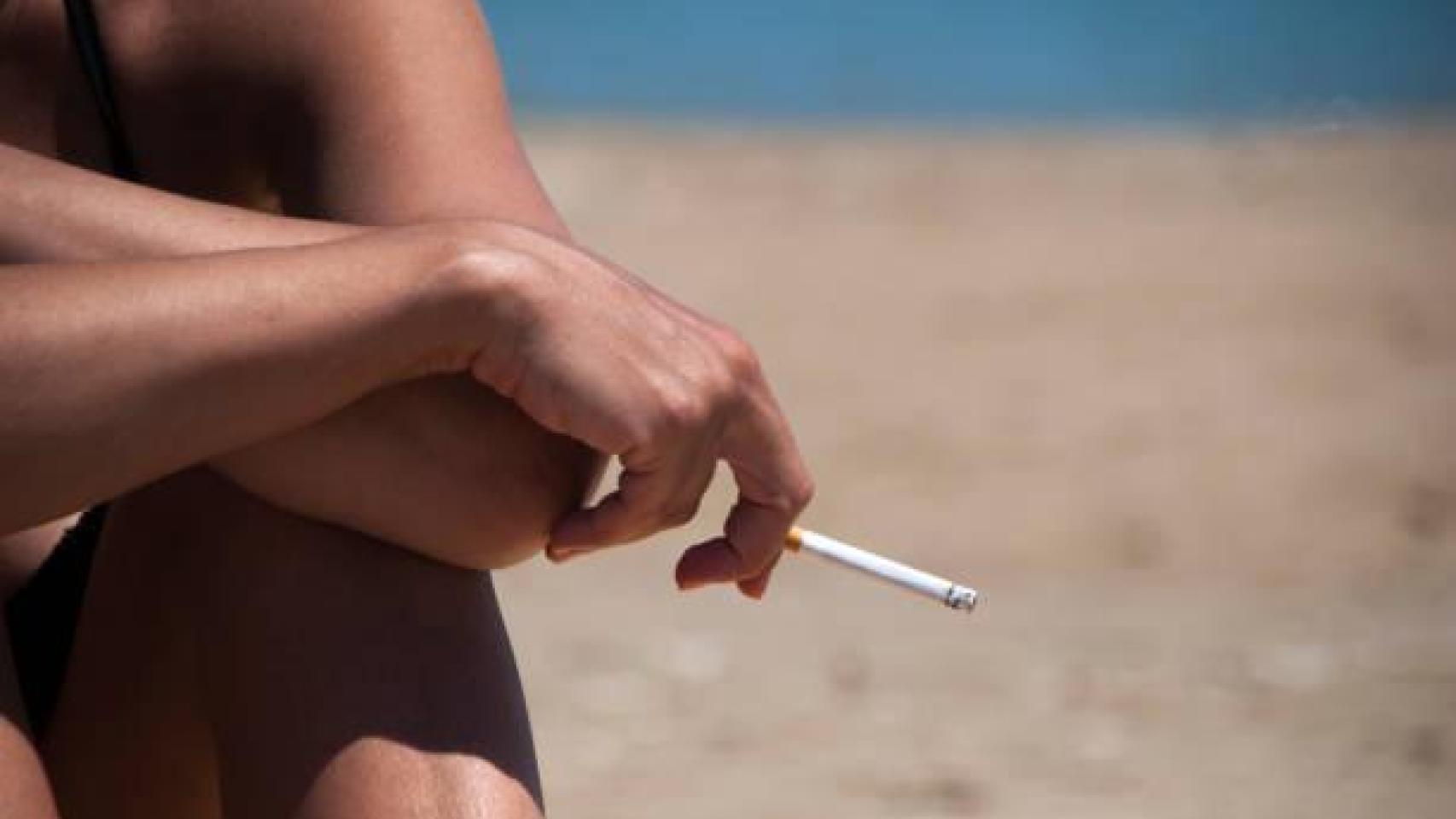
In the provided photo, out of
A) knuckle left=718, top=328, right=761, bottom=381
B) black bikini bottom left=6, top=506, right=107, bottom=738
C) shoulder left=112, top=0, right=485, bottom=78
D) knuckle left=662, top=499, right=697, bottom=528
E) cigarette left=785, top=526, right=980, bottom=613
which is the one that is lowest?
black bikini bottom left=6, top=506, right=107, bottom=738

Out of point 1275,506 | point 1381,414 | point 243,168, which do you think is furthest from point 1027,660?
point 1381,414

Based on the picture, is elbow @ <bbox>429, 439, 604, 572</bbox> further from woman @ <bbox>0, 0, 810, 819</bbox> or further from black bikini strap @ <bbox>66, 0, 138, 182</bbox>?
black bikini strap @ <bbox>66, 0, 138, 182</bbox>

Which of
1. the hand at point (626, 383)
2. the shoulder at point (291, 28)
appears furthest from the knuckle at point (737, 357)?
the shoulder at point (291, 28)

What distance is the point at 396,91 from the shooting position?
1177 mm

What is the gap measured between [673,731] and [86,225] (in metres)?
1.97

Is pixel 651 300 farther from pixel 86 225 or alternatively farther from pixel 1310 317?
pixel 1310 317

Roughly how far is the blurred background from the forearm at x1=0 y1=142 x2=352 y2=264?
5.09 feet

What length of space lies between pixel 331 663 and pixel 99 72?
39 cm

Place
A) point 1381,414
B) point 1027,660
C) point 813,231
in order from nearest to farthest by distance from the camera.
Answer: point 1027,660
point 1381,414
point 813,231

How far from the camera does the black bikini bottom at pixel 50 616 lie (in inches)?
48.0

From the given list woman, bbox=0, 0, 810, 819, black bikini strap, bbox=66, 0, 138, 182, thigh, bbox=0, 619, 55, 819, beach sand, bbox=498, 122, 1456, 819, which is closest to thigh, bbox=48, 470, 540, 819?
woman, bbox=0, 0, 810, 819

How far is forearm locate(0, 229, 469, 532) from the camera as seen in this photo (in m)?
0.96

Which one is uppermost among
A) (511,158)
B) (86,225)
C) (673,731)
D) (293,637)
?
(511,158)

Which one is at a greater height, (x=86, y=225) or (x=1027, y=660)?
(x=86, y=225)
